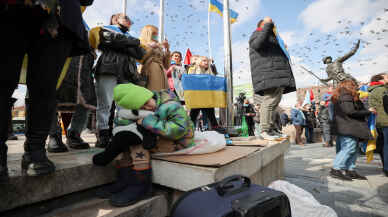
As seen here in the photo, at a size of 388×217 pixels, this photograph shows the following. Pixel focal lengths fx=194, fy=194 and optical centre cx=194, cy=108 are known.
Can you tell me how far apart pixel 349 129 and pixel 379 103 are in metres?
0.96

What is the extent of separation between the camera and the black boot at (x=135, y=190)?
1136 mm

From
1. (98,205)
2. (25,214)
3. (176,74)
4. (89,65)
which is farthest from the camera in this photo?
(176,74)

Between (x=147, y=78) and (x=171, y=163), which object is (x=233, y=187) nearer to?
(x=171, y=163)

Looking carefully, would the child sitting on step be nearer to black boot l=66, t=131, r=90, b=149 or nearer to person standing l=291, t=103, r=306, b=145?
black boot l=66, t=131, r=90, b=149

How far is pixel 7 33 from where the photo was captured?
3.05ft

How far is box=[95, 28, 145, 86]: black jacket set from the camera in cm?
210

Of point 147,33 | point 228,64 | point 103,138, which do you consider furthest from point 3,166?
point 228,64

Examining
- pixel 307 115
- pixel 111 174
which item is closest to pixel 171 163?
pixel 111 174

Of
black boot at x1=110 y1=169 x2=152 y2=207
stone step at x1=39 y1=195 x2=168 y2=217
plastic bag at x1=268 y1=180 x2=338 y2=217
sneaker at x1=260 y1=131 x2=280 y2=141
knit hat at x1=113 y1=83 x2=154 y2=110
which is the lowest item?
plastic bag at x1=268 y1=180 x2=338 y2=217

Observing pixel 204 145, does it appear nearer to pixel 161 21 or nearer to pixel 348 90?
pixel 348 90

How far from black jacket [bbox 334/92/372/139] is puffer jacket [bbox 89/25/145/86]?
10.3 feet

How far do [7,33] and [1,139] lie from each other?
522mm

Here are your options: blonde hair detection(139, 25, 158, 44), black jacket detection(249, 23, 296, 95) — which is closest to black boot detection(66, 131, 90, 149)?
blonde hair detection(139, 25, 158, 44)

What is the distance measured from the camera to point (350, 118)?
9.99 ft
